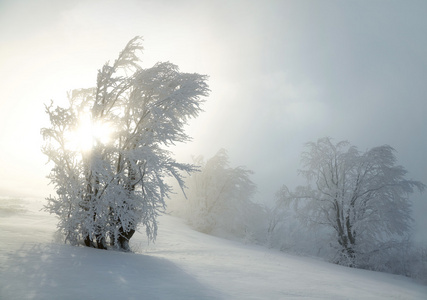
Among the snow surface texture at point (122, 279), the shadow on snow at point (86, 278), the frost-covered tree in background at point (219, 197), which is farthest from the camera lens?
the frost-covered tree in background at point (219, 197)

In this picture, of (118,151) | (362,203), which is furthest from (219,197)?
(118,151)

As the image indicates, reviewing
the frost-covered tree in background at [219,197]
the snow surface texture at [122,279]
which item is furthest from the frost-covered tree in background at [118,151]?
the frost-covered tree in background at [219,197]

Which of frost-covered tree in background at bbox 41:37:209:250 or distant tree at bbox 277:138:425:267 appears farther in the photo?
distant tree at bbox 277:138:425:267

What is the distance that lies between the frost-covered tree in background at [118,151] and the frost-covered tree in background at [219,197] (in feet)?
58.7

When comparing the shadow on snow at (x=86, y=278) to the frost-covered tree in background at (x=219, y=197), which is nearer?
the shadow on snow at (x=86, y=278)

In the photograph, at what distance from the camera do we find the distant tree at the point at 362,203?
16.6 meters

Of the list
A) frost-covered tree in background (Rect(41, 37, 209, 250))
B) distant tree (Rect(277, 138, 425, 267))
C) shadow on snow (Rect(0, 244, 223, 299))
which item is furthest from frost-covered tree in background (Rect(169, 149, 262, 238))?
shadow on snow (Rect(0, 244, 223, 299))

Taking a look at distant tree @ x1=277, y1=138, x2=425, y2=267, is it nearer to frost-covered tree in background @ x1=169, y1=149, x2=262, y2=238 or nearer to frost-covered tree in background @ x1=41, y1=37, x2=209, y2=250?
frost-covered tree in background @ x1=169, y1=149, x2=262, y2=238

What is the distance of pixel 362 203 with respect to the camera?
17125mm

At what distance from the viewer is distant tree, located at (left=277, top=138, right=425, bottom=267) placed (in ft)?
54.3

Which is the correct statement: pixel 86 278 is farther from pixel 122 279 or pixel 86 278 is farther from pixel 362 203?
pixel 362 203

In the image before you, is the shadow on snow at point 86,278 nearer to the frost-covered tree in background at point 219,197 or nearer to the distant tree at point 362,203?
the distant tree at point 362,203

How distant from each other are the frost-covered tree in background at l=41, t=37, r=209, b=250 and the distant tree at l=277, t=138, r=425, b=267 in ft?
43.1

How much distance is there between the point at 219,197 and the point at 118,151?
2018cm
